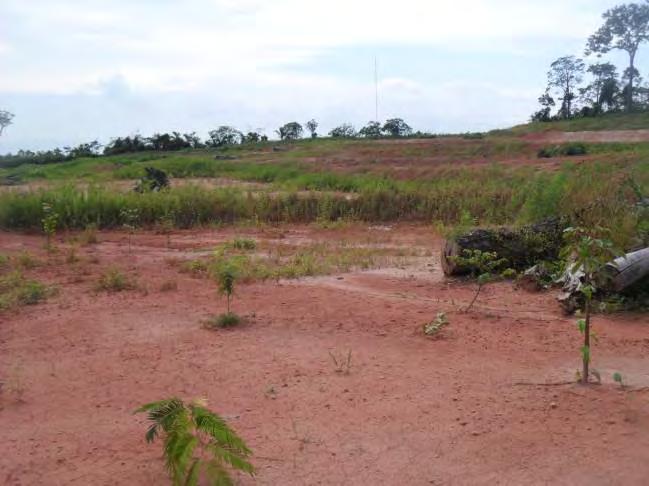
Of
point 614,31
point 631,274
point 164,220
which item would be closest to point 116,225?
point 164,220

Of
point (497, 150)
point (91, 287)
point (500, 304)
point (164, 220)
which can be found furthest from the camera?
point (497, 150)

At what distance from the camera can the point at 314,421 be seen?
12.6 ft

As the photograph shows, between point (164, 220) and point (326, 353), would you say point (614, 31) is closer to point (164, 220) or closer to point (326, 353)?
point (164, 220)

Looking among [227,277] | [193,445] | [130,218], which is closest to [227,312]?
[227,277]

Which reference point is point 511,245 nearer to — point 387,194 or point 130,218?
point 387,194

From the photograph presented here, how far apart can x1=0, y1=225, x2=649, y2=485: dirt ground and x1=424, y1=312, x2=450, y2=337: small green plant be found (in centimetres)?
10

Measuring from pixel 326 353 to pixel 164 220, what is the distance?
8.31m

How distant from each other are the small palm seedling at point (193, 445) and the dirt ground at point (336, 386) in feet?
0.98

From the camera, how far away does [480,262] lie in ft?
21.6

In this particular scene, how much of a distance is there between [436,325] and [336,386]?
130 cm

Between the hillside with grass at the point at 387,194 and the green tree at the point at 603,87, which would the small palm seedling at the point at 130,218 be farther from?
the green tree at the point at 603,87

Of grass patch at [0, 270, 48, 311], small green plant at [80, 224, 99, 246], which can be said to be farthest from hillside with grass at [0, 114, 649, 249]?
grass patch at [0, 270, 48, 311]

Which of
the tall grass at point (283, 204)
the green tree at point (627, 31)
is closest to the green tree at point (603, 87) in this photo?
the green tree at point (627, 31)

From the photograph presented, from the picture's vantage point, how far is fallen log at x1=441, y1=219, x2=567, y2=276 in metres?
7.23
